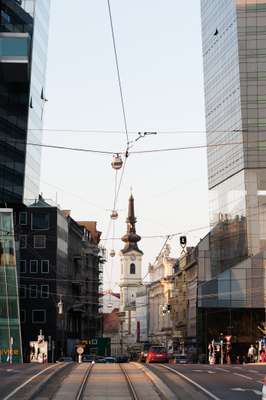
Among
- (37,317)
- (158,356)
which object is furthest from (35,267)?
(158,356)

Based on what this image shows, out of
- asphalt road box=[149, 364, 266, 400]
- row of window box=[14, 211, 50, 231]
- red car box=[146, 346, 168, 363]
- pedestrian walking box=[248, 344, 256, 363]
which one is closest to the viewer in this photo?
asphalt road box=[149, 364, 266, 400]

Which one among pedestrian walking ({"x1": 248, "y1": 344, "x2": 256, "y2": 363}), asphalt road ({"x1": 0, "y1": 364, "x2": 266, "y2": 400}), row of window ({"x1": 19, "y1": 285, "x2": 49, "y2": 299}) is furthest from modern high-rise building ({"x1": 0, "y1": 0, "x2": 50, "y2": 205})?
asphalt road ({"x1": 0, "y1": 364, "x2": 266, "y2": 400})

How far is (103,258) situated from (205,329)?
59.0 metres

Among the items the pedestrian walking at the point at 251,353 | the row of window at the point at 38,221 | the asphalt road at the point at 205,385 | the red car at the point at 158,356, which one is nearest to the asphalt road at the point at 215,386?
the asphalt road at the point at 205,385

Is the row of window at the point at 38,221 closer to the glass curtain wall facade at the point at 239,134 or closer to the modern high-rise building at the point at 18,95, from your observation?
the modern high-rise building at the point at 18,95

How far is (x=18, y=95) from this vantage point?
8481cm

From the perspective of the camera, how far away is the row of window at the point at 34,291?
317ft

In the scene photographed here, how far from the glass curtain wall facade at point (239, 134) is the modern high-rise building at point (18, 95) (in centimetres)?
2852

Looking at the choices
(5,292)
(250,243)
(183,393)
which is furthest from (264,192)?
(183,393)

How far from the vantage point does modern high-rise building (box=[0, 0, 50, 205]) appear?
78481mm

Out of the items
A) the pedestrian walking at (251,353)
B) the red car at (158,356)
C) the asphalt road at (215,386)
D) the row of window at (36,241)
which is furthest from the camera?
the row of window at (36,241)

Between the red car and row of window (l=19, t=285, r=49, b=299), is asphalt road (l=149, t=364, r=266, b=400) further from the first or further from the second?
row of window (l=19, t=285, r=49, b=299)

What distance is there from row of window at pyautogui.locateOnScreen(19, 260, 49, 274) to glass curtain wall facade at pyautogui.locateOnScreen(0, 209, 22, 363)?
1545 cm

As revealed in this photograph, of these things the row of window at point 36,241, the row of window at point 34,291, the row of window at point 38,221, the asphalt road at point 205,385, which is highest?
the row of window at point 38,221
